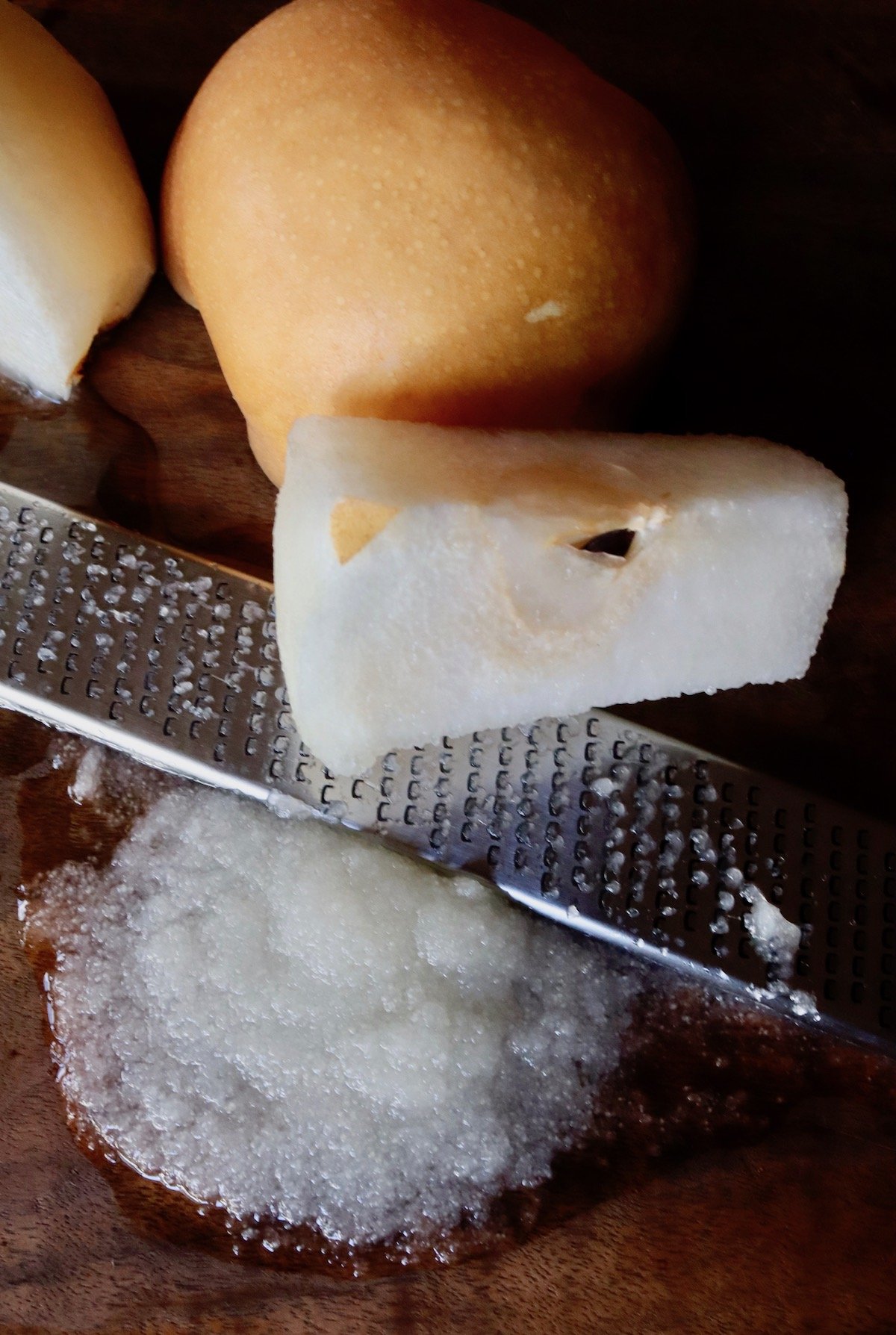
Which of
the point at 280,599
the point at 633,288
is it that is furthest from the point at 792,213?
the point at 280,599

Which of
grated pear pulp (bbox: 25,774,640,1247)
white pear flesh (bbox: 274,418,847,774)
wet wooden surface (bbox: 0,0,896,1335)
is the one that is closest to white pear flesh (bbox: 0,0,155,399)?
wet wooden surface (bbox: 0,0,896,1335)

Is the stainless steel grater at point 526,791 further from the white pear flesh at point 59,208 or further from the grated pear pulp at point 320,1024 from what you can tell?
the white pear flesh at point 59,208

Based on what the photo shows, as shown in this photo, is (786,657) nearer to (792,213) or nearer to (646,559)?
(646,559)

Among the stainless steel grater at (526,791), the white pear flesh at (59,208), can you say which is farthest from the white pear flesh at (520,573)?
the white pear flesh at (59,208)

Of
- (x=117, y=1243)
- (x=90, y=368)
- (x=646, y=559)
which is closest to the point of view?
(x=646, y=559)

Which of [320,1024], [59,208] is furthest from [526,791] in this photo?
[59,208]

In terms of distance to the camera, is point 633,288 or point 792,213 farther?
point 792,213
